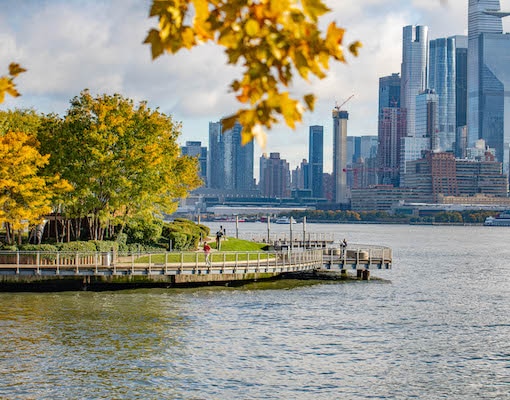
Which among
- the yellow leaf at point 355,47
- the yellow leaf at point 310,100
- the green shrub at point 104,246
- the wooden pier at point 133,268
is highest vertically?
the yellow leaf at point 355,47

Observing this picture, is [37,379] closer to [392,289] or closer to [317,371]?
[317,371]

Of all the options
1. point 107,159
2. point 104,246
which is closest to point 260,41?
point 104,246

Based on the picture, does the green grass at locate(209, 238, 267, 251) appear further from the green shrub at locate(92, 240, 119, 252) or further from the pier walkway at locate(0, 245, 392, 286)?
the green shrub at locate(92, 240, 119, 252)

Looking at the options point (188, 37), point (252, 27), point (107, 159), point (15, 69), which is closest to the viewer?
point (252, 27)

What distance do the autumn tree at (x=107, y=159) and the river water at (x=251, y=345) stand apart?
37.0 feet

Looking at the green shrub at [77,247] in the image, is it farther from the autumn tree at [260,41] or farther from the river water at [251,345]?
the autumn tree at [260,41]

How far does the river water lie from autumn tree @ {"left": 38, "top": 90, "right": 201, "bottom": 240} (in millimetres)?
11293

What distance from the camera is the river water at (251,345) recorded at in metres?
31.1

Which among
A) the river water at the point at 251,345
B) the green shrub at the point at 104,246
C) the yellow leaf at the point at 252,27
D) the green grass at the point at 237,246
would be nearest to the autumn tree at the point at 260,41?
the yellow leaf at the point at 252,27

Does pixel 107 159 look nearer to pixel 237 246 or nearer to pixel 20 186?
pixel 20 186

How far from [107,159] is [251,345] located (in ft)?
101

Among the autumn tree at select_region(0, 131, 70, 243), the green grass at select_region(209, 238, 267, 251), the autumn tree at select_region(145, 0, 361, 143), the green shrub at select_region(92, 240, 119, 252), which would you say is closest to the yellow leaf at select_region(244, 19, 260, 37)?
the autumn tree at select_region(145, 0, 361, 143)

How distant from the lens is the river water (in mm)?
31141

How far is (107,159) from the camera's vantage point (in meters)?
66.0
